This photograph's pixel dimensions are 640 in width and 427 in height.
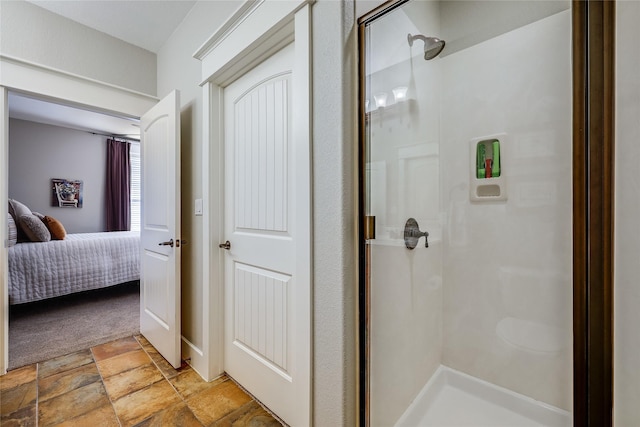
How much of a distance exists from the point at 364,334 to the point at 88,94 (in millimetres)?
2622

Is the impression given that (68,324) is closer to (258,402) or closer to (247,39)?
(258,402)

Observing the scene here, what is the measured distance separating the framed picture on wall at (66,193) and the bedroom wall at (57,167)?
0.21 feet

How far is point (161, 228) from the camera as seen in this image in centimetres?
208

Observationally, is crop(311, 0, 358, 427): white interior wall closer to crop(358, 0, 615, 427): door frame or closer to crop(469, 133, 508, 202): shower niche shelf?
crop(358, 0, 615, 427): door frame

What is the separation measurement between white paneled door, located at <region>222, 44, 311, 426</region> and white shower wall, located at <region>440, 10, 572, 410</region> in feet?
2.77

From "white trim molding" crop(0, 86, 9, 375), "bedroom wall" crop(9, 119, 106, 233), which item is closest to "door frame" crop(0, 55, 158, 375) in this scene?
"white trim molding" crop(0, 86, 9, 375)

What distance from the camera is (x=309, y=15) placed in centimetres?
111

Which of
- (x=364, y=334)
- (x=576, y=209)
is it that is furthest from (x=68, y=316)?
(x=576, y=209)

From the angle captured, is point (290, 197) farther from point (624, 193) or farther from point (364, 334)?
point (624, 193)

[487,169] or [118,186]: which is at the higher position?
[118,186]

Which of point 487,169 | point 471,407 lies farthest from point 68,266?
point 487,169

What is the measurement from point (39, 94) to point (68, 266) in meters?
1.99

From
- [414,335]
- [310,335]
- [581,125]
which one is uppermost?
[581,125]

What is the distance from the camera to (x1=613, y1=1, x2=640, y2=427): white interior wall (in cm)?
70
